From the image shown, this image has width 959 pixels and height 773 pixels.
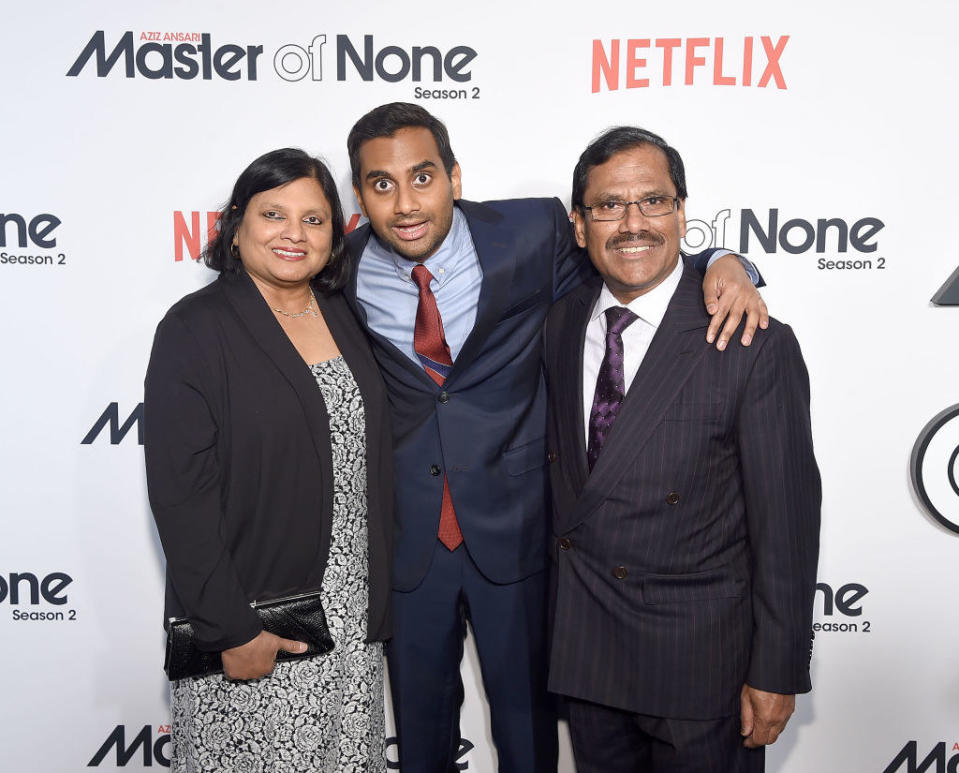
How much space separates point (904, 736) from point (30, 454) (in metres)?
3.06

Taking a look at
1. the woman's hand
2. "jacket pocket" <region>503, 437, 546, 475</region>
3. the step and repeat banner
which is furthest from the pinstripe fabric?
the step and repeat banner

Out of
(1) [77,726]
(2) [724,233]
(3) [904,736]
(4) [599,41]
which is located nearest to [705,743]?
(3) [904,736]

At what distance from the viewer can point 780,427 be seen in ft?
4.83

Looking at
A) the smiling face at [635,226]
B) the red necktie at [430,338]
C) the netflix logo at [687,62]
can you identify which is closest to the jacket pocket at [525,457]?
the red necktie at [430,338]

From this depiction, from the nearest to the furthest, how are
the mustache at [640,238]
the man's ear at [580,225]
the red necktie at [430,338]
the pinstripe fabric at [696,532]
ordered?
the pinstripe fabric at [696,532] < the mustache at [640,238] < the man's ear at [580,225] < the red necktie at [430,338]

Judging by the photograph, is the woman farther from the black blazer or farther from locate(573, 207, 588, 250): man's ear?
locate(573, 207, 588, 250): man's ear

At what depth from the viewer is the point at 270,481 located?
161cm

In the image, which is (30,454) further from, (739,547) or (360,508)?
(739,547)

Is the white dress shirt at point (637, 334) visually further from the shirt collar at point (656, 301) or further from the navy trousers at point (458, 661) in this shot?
the navy trousers at point (458, 661)

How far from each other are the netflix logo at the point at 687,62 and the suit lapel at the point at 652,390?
0.98m

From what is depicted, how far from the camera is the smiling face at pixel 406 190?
178 centimetres

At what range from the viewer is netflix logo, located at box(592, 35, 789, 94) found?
7.19 feet

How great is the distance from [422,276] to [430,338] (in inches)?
6.4

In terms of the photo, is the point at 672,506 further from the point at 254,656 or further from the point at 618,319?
the point at 254,656
